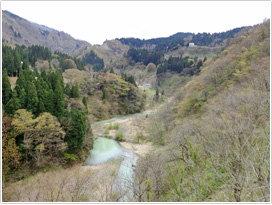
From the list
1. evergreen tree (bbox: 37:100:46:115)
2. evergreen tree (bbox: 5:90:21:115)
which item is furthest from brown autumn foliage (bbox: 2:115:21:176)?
evergreen tree (bbox: 37:100:46:115)

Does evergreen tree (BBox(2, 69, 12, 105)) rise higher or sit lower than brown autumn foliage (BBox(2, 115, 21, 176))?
higher

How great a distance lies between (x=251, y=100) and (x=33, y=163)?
23.5 m

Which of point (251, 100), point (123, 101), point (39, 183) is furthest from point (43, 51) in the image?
point (251, 100)

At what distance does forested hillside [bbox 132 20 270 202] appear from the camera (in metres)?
4.82

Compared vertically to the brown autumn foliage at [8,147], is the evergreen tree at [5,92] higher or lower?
higher

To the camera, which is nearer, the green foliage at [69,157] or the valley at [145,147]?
the valley at [145,147]

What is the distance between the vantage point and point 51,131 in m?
18.1

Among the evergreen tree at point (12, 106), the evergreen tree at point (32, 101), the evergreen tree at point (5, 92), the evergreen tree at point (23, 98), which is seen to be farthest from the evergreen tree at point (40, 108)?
the evergreen tree at point (5, 92)

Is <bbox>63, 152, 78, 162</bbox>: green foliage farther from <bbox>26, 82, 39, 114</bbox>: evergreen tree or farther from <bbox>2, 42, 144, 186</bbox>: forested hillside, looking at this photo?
<bbox>26, 82, 39, 114</bbox>: evergreen tree

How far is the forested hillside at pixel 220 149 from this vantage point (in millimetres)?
4824

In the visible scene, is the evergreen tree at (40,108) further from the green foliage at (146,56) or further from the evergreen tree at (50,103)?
the green foliage at (146,56)

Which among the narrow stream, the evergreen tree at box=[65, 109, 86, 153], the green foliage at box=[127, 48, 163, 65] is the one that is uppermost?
the green foliage at box=[127, 48, 163, 65]

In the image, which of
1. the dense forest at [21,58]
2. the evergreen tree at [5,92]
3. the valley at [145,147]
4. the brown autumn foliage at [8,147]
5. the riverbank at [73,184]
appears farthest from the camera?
the dense forest at [21,58]

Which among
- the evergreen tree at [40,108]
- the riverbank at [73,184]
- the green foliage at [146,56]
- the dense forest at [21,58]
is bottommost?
the riverbank at [73,184]
